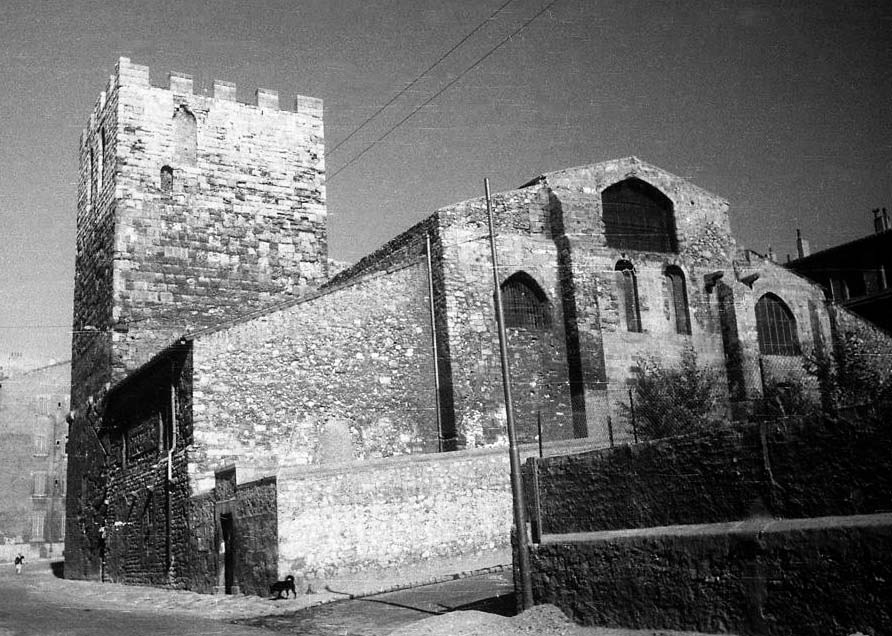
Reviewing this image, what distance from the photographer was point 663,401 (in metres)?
22.2

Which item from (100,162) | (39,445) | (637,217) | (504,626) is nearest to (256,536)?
(504,626)

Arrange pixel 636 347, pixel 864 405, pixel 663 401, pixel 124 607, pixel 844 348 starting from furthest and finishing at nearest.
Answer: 1. pixel 844 348
2. pixel 636 347
3. pixel 663 401
4. pixel 124 607
5. pixel 864 405

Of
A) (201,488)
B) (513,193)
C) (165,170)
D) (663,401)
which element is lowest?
(201,488)

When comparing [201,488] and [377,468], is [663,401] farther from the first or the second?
[201,488]

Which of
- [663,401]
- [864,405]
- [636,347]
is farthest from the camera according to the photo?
[636,347]

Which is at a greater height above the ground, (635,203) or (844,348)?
(635,203)

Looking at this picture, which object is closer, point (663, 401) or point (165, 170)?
point (663, 401)

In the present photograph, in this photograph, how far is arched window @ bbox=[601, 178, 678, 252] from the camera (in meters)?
25.5

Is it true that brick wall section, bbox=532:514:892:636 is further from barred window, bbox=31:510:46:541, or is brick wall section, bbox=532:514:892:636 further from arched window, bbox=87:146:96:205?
barred window, bbox=31:510:46:541

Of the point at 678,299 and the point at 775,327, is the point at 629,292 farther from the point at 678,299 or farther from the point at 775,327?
the point at 775,327

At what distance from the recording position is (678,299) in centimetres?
2577

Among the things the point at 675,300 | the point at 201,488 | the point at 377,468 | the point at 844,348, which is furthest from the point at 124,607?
the point at 844,348

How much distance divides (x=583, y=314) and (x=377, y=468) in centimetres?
875

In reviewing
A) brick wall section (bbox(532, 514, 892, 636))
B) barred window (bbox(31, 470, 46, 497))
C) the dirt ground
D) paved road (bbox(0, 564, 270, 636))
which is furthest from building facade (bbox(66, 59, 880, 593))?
barred window (bbox(31, 470, 46, 497))
